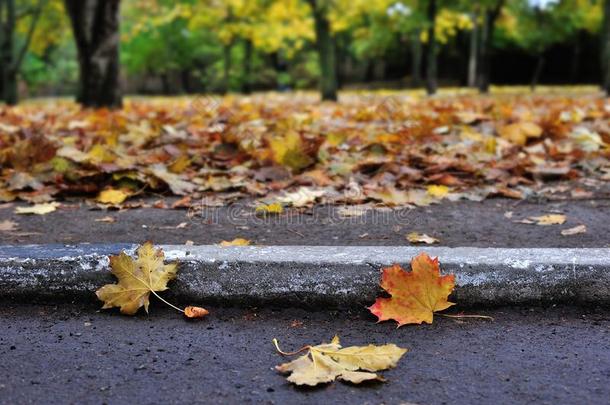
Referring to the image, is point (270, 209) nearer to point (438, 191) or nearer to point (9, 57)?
point (438, 191)

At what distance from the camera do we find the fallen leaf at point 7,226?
2.71 m

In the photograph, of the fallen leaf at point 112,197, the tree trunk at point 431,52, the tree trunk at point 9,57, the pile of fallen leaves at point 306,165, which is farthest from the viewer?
the tree trunk at point 431,52

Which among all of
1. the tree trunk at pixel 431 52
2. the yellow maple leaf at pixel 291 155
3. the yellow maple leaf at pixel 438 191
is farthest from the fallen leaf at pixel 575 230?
the tree trunk at pixel 431 52

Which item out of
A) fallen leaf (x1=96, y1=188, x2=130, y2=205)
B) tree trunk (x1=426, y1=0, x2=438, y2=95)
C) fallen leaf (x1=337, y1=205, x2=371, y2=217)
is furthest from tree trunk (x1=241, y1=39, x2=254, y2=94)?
fallen leaf (x1=337, y1=205, x2=371, y2=217)

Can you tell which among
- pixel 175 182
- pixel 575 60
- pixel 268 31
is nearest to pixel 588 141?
pixel 175 182

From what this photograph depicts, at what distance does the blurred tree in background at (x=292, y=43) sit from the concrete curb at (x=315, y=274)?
7.85 m

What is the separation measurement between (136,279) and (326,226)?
0.93 meters

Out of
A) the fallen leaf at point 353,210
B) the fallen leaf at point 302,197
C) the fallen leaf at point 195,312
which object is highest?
the fallen leaf at point 302,197

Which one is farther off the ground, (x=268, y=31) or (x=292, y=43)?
(x=292, y=43)

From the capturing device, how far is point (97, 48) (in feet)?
30.3

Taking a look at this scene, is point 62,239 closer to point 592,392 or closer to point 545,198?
point 592,392

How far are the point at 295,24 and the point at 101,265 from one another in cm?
2320

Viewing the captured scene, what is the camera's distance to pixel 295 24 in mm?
24219

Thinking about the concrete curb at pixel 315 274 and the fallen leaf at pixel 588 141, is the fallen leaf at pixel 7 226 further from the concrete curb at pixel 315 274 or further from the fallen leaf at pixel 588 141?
the fallen leaf at pixel 588 141
